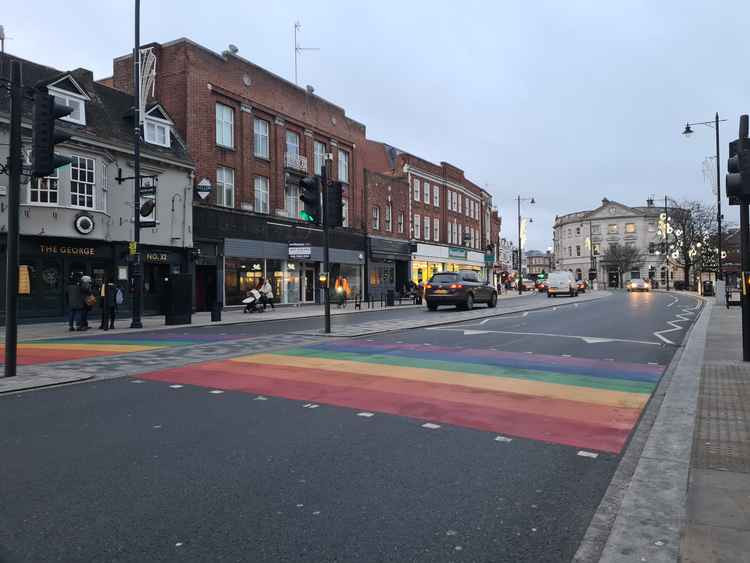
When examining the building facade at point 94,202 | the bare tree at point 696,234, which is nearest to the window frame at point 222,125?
the building facade at point 94,202

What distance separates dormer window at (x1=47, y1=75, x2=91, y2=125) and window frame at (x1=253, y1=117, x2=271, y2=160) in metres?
9.77

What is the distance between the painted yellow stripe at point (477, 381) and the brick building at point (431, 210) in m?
31.7

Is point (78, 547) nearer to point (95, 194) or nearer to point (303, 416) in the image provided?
point (303, 416)

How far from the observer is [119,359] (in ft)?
33.3

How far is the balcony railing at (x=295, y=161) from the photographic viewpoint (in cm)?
3256

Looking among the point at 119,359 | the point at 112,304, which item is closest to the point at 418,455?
the point at 119,359

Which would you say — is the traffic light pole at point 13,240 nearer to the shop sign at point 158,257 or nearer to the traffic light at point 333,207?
the traffic light at point 333,207

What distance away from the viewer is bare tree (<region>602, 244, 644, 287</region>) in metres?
95.5

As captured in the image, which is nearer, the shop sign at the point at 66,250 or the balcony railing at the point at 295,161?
the shop sign at the point at 66,250

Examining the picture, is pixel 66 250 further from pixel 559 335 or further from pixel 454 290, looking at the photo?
pixel 559 335

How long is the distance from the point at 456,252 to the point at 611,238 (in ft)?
217

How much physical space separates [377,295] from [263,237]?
12.8 metres

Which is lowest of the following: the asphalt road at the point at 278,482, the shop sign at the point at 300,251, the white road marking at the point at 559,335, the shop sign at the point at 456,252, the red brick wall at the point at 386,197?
the asphalt road at the point at 278,482

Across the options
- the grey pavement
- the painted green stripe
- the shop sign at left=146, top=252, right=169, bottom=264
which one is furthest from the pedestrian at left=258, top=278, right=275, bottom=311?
the grey pavement
